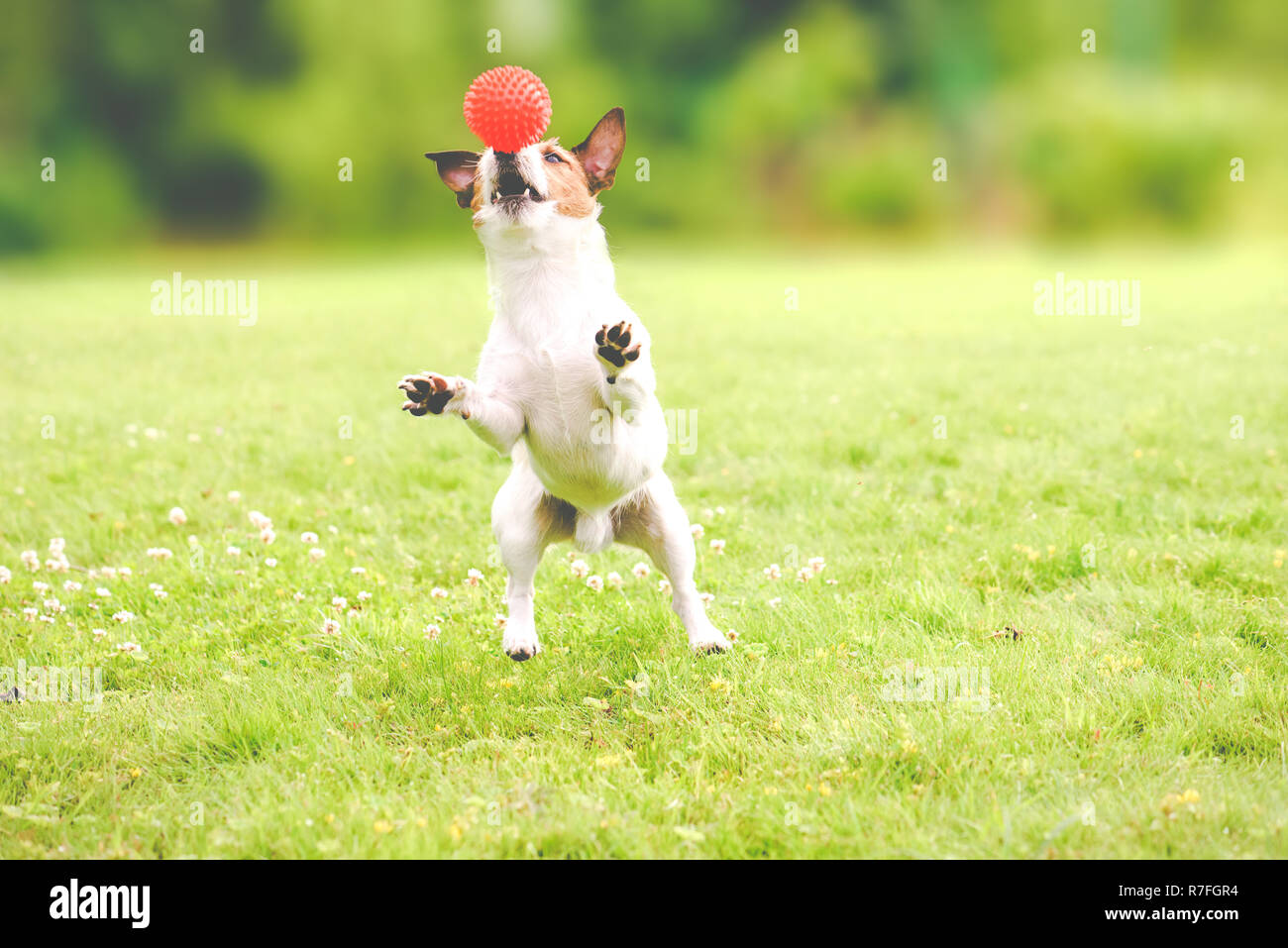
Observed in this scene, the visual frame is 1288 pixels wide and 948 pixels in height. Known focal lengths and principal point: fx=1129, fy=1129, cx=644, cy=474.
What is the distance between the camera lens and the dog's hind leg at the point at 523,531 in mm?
3906

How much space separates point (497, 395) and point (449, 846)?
4.31 feet

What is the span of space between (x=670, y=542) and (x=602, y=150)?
1345 mm

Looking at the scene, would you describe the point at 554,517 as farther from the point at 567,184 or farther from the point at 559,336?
the point at 567,184

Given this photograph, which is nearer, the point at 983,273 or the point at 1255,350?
the point at 1255,350

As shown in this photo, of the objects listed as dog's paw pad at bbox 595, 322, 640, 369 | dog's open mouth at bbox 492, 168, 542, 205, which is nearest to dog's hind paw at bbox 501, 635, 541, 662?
dog's paw pad at bbox 595, 322, 640, 369

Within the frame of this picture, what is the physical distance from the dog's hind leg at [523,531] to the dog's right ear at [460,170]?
91cm

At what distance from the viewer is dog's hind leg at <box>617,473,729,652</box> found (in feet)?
13.0

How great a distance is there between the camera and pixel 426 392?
311 centimetres

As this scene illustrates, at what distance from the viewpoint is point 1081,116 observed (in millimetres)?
18734

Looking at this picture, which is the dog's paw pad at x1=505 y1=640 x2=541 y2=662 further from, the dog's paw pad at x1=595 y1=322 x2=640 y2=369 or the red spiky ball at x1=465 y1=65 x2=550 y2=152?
the red spiky ball at x1=465 y1=65 x2=550 y2=152

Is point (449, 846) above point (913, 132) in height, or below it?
below

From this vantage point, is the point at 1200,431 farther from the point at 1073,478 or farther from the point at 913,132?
the point at 913,132
